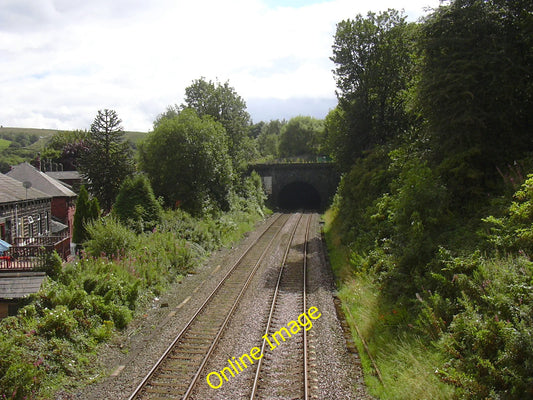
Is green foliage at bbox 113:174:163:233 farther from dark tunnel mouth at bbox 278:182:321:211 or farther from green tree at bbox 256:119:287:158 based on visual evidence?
green tree at bbox 256:119:287:158

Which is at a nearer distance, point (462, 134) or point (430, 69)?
point (462, 134)

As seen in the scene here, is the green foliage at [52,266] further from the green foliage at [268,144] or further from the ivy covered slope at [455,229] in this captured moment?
the green foliage at [268,144]

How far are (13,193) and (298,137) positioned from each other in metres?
76.2

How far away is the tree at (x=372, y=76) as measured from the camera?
1064 inches

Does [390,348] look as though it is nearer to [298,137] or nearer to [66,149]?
[66,149]

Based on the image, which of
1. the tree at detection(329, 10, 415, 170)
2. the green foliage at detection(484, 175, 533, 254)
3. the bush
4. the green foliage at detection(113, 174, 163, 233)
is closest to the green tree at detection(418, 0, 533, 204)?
the green foliage at detection(484, 175, 533, 254)

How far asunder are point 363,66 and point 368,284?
19.1m

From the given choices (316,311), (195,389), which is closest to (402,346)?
(316,311)

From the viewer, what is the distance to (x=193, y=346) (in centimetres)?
1061

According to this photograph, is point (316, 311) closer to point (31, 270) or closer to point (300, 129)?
point (31, 270)

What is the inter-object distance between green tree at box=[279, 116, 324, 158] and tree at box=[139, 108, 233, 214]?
2451 inches

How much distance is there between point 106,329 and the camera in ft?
37.8

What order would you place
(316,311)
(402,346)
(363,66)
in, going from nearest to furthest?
(402,346) → (316,311) → (363,66)

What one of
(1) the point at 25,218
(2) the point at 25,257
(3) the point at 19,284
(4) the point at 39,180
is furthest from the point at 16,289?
(4) the point at 39,180
